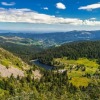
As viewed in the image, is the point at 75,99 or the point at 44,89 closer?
the point at 75,99

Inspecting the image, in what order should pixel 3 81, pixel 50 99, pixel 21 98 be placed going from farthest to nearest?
pixel 3 81
pixel 50 99
pixel 21 98

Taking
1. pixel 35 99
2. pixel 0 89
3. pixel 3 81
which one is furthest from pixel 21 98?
pixel 3 81

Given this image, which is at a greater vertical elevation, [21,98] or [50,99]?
[21,98]

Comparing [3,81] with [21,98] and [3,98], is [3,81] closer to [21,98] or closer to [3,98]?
[3,98]

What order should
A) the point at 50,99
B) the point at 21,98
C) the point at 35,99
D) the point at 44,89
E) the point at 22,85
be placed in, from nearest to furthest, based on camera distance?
the point at 21,98, the point at 35,99, the point at 50,99, the point at 22,85, the point at 44,89

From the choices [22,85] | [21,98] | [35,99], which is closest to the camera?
[21,98]

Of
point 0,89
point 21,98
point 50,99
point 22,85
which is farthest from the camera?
point 22,85

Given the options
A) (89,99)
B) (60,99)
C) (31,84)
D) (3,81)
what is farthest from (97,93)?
(3,81)

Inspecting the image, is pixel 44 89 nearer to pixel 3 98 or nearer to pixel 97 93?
pixel 97 93

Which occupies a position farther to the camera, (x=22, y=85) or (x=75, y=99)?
(x=22, y=85)
